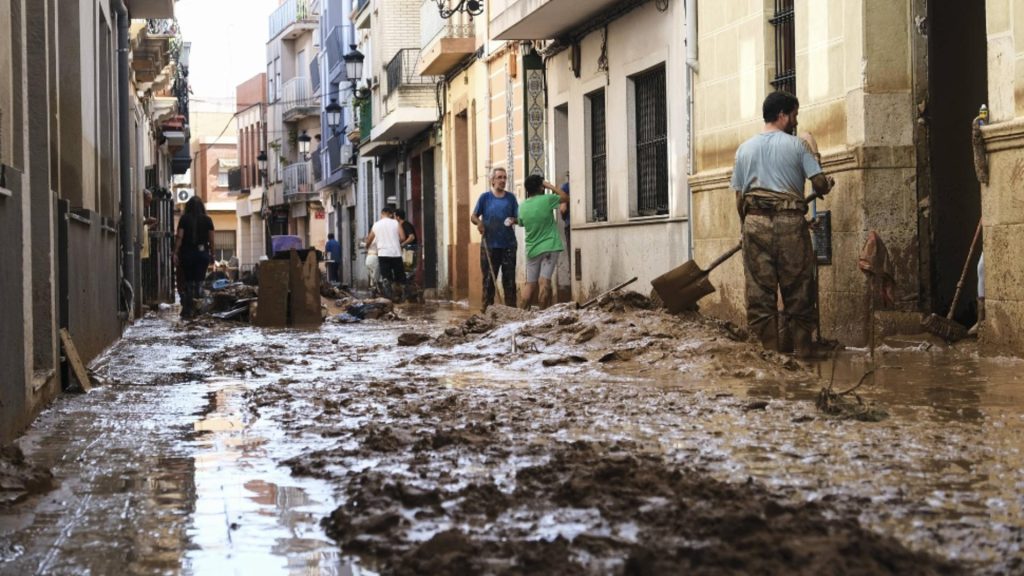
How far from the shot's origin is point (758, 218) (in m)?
10.8

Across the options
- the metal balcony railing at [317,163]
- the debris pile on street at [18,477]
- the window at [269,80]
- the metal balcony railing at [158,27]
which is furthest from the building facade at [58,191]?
the window at [269,80]

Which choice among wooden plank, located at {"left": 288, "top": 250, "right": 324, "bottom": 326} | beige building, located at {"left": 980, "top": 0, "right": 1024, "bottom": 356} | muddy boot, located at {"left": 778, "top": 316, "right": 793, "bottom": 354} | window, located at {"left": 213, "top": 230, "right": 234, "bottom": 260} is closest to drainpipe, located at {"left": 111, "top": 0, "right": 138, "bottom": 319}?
wooden plank, located at {"left": 288, "top": 250, "right": 324, "bottom": 326}

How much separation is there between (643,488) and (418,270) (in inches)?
1257

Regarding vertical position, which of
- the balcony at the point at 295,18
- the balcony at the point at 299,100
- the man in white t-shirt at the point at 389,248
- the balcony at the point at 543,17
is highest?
the balcony at the point at 295,18

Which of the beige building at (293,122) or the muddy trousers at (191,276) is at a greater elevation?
the beige building at (293,122)

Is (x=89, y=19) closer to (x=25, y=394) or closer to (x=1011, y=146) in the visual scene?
(x=25, y=394)

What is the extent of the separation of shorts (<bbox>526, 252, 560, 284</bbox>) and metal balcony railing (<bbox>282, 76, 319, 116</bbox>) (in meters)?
46.4

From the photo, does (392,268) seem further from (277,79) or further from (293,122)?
(277,79)

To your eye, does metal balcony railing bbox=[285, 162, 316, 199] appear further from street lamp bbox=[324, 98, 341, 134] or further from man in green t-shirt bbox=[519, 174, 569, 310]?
man in green t-shirt bbox=[519, 174, 569, 310]

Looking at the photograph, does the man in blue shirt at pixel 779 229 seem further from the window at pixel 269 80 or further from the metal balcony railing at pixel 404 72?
the window at pixel 269 80

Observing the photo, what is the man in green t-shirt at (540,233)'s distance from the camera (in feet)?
58.0

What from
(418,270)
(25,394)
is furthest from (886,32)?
(418,270)

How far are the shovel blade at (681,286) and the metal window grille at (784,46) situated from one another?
2.49m

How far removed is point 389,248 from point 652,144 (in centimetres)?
912
